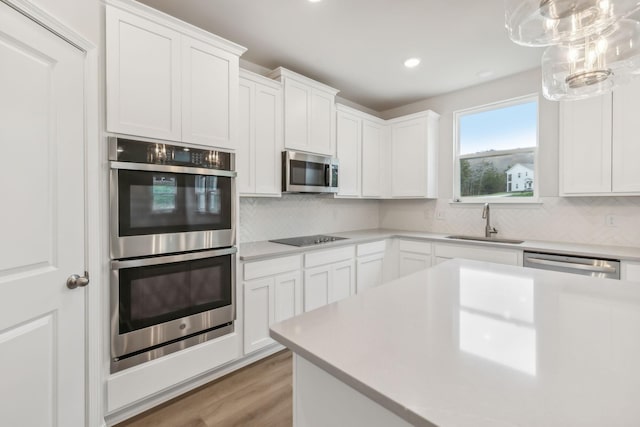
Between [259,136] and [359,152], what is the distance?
1.52 meters

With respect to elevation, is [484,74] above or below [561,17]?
above

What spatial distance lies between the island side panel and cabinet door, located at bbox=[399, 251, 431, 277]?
277cm

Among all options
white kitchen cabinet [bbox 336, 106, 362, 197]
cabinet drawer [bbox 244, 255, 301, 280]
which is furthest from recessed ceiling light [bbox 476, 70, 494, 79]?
cabinet drawer [bbox 244, 255, 301, 280]

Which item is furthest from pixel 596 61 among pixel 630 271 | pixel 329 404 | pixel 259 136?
pixel 259 136

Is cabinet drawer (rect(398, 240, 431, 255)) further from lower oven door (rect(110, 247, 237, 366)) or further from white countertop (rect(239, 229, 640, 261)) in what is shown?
lower oven door (rect(110, 247, 237, 366))

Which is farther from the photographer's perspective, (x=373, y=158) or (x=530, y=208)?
(x=373, y=158)

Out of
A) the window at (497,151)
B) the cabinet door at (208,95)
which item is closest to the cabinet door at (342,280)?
the cabinet door at (208,95)

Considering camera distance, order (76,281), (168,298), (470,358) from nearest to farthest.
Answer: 1. (470,358)
2. (76,281)
3. (168,298)

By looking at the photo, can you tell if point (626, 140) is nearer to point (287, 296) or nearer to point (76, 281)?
point (287, 296)

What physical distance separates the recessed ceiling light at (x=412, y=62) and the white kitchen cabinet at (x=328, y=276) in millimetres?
2009

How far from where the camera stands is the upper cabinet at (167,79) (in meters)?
1.71

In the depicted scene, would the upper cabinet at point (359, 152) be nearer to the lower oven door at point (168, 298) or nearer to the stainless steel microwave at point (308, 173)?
the stainless steel microwave at point (308, 173)

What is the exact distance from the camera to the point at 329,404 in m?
0.80

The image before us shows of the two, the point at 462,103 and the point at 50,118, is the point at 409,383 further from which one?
the point at 462,103
